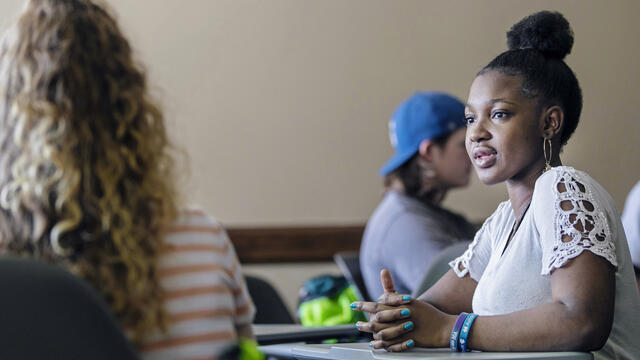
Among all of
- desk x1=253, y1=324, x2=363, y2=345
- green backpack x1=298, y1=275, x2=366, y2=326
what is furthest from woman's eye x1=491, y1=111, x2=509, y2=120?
green backpack x1=298, y1=275, x2=366, y2=326

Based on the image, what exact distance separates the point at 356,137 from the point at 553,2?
1.18 m

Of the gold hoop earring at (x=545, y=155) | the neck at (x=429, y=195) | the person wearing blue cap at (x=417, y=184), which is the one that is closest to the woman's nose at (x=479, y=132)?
the gold hoop earring at (x=545, y=155)

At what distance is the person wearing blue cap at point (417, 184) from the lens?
9.48ft

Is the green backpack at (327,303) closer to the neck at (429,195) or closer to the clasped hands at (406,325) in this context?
the neck at (429,195)

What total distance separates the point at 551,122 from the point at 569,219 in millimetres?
271

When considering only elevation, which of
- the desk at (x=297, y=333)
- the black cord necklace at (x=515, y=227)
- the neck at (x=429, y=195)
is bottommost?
the desk at (x=297, y=333)

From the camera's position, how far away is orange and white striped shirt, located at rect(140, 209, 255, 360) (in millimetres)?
1162

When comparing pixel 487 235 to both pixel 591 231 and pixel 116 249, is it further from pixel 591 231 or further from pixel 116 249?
pixel 116 249

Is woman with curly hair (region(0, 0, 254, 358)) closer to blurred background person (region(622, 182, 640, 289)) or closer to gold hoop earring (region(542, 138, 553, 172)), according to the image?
gold hoop earring (region(542, 138, 553, 172))

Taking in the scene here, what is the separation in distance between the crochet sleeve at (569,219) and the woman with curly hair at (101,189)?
61 centimetres

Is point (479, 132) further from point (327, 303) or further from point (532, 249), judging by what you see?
point (327, 303)

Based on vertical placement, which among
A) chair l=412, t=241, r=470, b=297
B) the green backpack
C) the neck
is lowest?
the green backpack

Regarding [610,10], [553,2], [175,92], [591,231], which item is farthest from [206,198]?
[591,231]

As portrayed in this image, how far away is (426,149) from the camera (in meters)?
3.10
